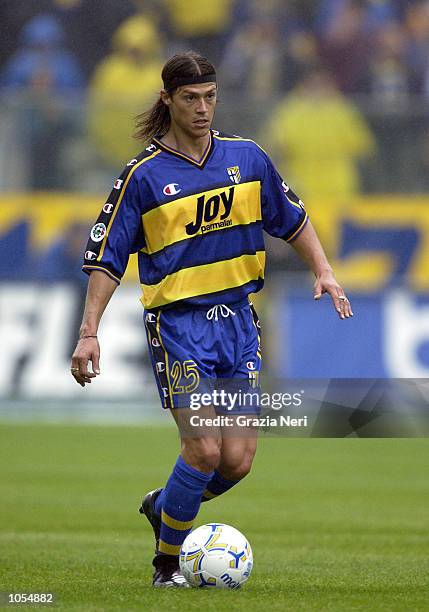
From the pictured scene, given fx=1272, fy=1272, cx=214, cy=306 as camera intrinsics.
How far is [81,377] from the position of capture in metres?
5.09

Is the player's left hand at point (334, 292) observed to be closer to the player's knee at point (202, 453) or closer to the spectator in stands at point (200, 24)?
the player's knee at point (202, 453)

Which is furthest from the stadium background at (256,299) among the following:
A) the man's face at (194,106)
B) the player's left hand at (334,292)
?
the man's face at (194,106)

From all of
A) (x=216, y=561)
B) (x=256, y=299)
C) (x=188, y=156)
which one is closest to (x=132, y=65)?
(x=256, y=299)

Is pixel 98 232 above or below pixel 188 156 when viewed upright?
below

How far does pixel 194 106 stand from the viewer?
211 inches

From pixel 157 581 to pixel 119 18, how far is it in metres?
12.9

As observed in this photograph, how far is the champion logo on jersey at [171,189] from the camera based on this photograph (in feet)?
17.5

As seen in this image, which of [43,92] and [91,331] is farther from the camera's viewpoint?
[43,92]

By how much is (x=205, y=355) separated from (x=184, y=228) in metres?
0.54

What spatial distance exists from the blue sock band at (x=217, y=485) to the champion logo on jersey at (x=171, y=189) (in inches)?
48.5

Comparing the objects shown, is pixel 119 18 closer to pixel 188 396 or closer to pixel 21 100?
pixel 21 100

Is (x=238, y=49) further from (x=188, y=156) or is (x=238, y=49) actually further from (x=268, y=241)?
(x=188, y=156)

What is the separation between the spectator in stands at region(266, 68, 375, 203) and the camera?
14.4 m

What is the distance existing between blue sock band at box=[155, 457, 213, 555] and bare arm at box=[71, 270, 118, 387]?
574 mm
